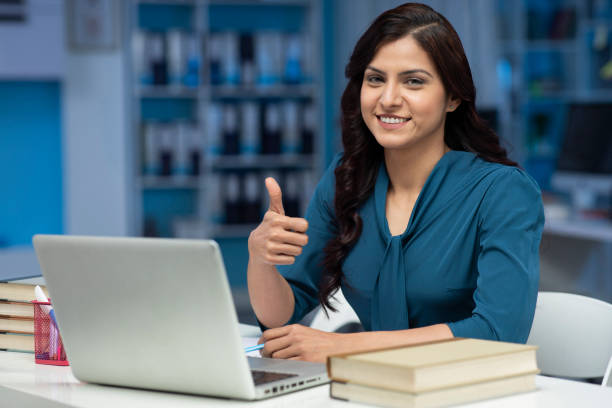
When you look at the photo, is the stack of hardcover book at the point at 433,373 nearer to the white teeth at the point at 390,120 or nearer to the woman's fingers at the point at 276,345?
the woman's fingers at the point at 276,345

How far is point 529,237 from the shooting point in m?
1.58

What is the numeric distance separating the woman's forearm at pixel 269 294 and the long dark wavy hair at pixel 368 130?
12 centimetres

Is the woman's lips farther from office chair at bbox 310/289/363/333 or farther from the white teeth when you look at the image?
office chair at bbox 310/289/363/333

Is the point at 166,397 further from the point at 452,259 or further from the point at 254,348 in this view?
the point at 452,259

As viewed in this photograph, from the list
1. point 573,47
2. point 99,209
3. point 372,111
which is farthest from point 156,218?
point 372,111

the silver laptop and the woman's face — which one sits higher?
the woman's face

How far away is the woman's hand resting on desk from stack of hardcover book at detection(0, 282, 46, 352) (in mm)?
410

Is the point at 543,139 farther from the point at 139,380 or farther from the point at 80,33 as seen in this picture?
the point at 139,380

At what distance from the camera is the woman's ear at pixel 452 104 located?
1.80 metres

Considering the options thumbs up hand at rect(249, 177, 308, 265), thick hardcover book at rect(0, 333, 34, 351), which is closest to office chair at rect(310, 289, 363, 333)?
thumbs up hand at rect(249, 177, 308, 265)

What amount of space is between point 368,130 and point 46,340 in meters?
0.86

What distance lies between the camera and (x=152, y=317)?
43.2 inches

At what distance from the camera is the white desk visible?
111 cm

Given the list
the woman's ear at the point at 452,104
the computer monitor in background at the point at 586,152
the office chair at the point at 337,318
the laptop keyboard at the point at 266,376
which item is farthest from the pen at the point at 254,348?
the computer monitor in background at the point at 586,152
